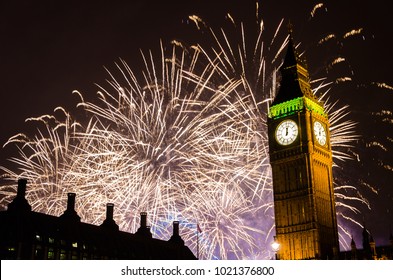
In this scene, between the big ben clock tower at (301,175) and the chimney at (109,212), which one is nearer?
the chimney at (109,212)

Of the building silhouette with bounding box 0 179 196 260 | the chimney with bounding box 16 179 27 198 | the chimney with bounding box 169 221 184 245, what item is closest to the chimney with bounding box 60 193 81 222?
the building silhouette with bounding box 0 179 196 260

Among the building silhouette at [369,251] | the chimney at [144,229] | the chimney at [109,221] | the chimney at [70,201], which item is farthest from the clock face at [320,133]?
the chimney at [70,201]

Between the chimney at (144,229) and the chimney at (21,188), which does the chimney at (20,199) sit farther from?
the chimney at (144,229)

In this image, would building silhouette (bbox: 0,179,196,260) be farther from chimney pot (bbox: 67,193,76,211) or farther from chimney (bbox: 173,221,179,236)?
chimney (bbox: 173,221,179,236)

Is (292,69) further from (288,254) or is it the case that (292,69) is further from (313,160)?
(288,254)

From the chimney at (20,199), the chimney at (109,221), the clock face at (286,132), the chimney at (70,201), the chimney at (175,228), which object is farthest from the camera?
the chimney at (175,228)

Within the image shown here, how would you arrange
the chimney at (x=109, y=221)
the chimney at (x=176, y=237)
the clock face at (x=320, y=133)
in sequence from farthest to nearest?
the chimney at (x=176, y=237) → the clock face at (x=320, y=133) → the chimney at (x=109, y=221)
